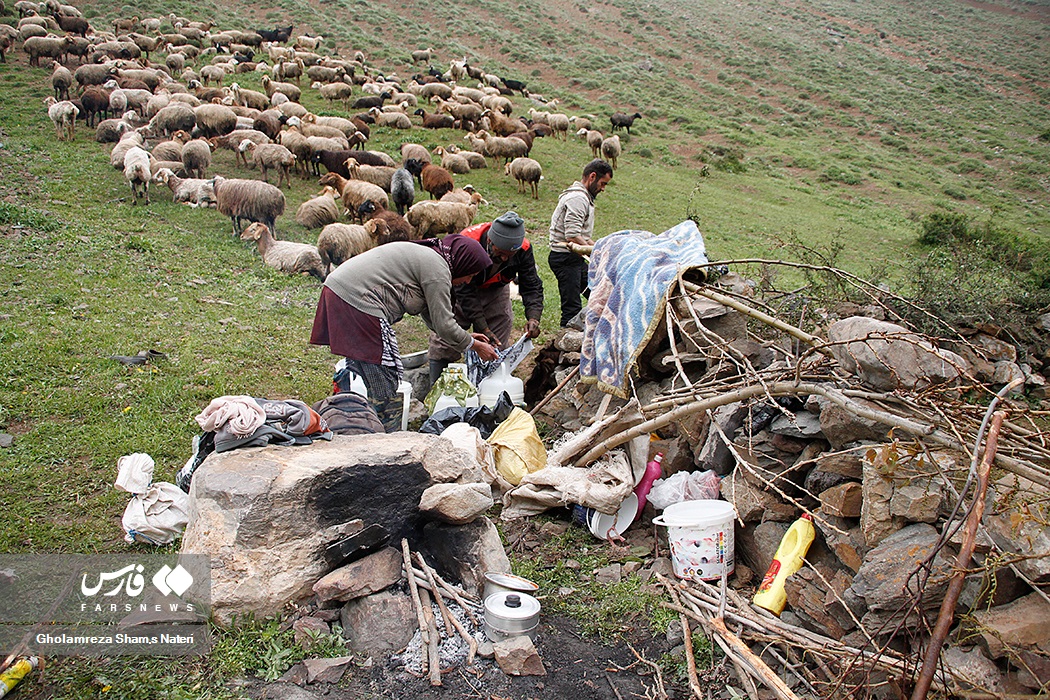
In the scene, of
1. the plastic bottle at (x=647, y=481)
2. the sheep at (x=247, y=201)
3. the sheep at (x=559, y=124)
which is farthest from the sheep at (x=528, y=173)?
the plastic bottle at (x=647, y=481)

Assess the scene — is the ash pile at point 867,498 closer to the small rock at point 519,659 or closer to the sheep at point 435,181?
the small rock at point 519,659

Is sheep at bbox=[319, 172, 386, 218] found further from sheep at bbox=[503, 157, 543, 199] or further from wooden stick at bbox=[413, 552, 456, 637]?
wooden stick at bbox=[413, 552, 456, 637]

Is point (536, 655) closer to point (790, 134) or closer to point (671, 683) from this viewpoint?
point (671, 683)

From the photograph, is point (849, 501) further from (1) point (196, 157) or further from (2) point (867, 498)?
(1) point (196, 157)

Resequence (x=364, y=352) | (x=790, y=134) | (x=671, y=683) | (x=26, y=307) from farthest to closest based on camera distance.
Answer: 1. (x=790, y=134)
2. (x=26, y=307)
3. (x=364, y=352)
4. (x=671, y=683)

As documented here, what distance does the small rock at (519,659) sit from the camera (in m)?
3.05

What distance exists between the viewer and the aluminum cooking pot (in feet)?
10.4

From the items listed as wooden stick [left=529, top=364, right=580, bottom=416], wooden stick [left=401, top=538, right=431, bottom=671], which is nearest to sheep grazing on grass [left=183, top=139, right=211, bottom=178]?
wooden stick [left=529, top=364, right=580, bottom=416]

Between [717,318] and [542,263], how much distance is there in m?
5.79

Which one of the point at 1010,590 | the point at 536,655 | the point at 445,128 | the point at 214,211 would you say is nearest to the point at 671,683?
the point at 536,655

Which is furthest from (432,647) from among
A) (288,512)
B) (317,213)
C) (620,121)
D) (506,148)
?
(620,121)

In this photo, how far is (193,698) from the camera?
2748mm

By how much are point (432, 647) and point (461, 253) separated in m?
2.84

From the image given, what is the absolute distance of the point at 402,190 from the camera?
12.6 meters
